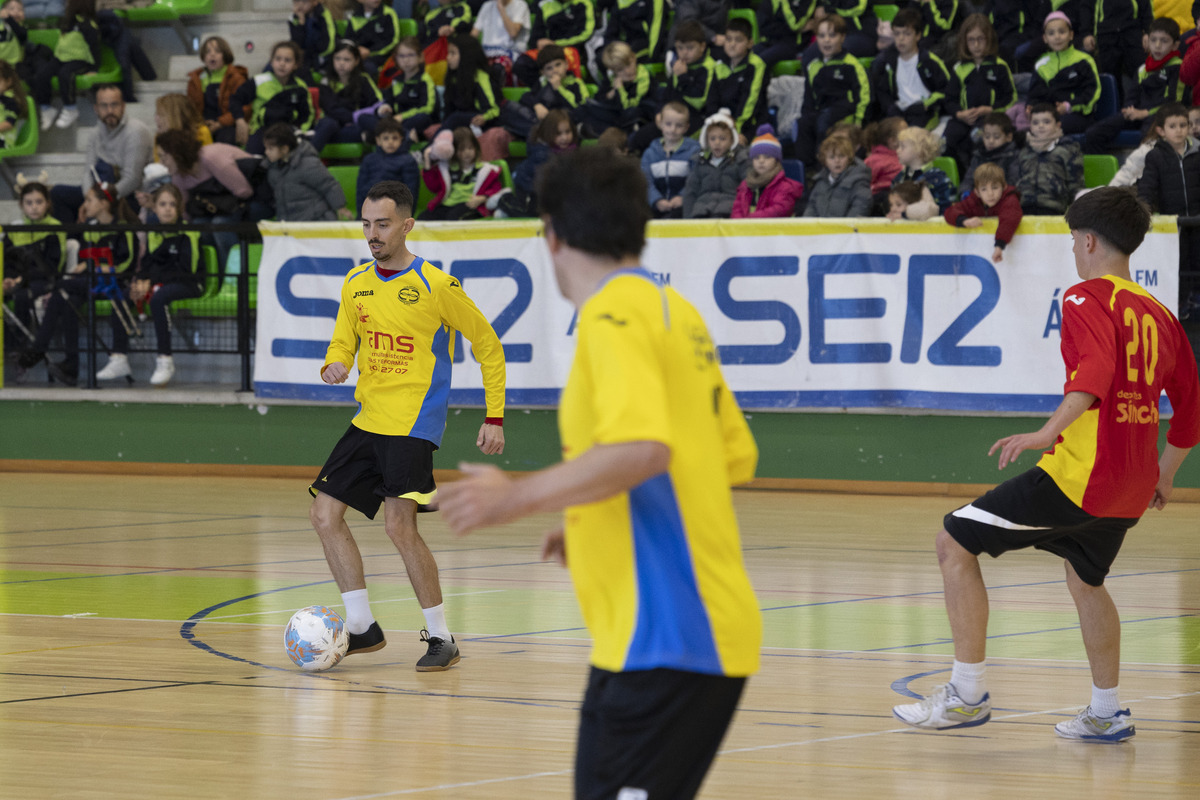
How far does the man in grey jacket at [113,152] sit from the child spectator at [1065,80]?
30.1 ft

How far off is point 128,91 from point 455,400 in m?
7.17

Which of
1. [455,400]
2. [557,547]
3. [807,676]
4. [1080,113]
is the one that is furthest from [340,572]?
[1080,113]

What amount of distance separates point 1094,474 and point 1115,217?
2.85 ft

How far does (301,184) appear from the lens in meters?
13.9

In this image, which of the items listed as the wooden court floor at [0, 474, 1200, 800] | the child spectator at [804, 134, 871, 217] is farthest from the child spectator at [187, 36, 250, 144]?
the child spectator at [804, 134, 871, 217]

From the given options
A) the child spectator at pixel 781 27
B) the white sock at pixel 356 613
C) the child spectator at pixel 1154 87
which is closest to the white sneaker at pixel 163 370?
the child spectator at pixel 781 27

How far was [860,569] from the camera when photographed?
870 cm

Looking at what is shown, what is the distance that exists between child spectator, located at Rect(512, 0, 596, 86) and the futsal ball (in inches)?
398

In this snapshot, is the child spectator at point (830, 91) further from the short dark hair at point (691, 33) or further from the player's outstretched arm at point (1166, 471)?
the player's outstretched arm at point (1166, 471)

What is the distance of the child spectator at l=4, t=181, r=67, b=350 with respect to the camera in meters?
13.9

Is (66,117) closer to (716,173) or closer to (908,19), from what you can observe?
(716,173)

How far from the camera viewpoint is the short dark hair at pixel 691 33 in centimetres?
1399

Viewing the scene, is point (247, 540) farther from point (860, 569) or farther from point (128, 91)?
point (128, 91)

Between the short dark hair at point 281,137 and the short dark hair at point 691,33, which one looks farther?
the short dark hair at point 691,33
